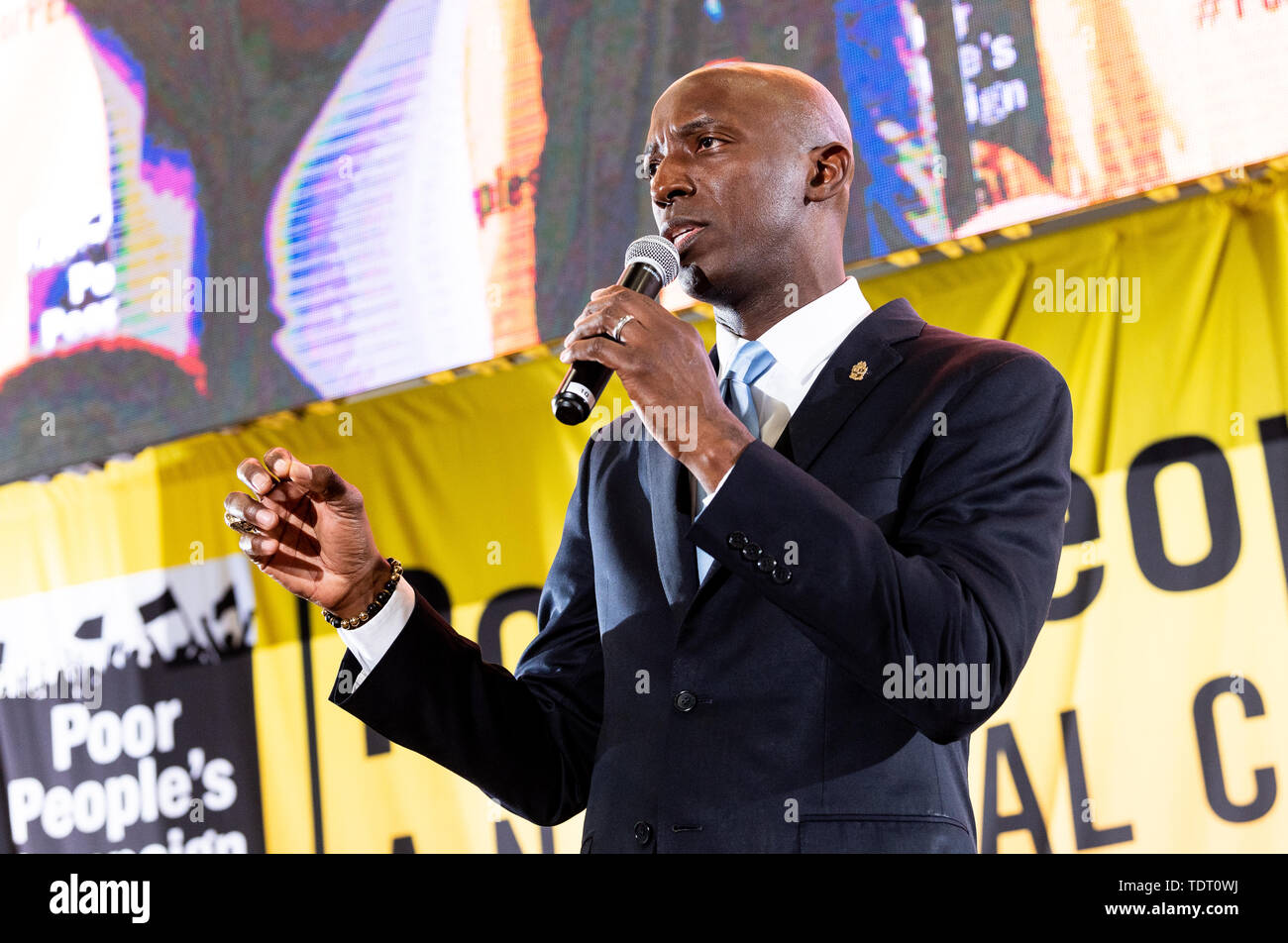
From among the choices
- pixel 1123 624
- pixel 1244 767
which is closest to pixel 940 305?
pixel 1123 624

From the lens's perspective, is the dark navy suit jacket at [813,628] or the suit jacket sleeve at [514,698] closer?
the dark navy suit jacket at [813,628]

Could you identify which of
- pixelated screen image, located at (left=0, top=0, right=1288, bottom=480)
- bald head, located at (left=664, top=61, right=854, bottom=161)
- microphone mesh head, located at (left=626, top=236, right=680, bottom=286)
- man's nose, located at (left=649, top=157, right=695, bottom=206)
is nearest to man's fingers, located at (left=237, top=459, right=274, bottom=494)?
microphone mesh head, located at (left=626, top=236, right=680, bottom=286)

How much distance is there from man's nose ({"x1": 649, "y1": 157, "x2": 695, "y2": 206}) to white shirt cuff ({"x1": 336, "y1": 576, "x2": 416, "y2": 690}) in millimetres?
543

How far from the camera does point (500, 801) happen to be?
62.2 inches

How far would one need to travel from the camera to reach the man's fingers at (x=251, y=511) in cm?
141

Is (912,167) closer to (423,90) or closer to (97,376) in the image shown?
(423,90)

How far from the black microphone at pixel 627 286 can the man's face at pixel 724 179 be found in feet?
0.18

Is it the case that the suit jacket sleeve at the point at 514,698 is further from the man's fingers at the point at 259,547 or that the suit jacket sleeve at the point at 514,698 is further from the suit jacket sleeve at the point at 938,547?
the suit jacket sleeve at the point at 938,547

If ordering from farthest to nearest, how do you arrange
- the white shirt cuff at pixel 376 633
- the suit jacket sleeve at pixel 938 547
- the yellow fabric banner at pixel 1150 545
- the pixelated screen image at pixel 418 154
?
the pixelated screen image at pixel 418 154 → the yellow fabric banner at pixel 1150 545 → the white shirt cuff at pixel 376 633 → the suit jacket sleeve at pixel 938 547

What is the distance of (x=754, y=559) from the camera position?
1190 millimetres

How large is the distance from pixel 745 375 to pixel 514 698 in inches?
18.0

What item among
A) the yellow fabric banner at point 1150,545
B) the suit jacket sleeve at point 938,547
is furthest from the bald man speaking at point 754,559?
the yellow fabric banner at point 1150,545

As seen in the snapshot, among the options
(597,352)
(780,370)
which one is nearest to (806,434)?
(780,370)

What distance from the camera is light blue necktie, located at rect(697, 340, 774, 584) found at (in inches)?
60.8
